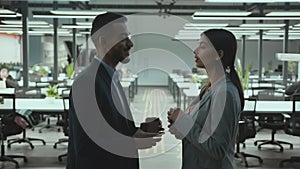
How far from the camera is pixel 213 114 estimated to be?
1.55 m

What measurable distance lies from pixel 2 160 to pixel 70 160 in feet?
13.5

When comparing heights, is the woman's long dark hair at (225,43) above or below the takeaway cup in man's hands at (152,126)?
above

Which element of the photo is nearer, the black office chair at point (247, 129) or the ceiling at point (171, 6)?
the black office chair at point (247, 129)

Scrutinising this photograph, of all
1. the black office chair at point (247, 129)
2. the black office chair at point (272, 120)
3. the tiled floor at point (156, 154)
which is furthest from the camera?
the black office chair at point (272, 120)

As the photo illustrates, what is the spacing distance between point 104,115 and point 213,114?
424mm

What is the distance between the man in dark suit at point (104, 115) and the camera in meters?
1.48

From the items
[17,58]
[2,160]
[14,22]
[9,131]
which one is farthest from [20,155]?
[17,58]

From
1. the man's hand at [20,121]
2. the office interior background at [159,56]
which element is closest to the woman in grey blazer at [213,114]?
the office interior background at [159,56]

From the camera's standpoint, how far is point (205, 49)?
1.67 metres

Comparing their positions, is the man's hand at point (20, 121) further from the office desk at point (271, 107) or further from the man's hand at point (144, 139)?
the man's hand at point (144, 139)

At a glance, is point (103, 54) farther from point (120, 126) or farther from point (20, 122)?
point (20, 122)

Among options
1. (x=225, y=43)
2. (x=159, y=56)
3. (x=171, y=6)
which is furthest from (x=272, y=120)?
(x=159, y=56)

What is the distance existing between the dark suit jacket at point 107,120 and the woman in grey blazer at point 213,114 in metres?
0.23

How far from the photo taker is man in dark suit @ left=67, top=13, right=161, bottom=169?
1.48 meters
